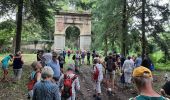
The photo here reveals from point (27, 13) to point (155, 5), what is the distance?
390 inches

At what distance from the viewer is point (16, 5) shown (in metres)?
24.3

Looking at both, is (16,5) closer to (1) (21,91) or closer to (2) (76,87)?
(1) (21,91)

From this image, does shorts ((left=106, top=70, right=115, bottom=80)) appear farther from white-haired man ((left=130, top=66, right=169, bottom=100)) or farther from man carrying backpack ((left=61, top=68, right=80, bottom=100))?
white-haired man ((left=130, top=66, right=169, bottom=100))

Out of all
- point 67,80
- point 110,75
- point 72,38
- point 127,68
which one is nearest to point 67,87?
point 67,80

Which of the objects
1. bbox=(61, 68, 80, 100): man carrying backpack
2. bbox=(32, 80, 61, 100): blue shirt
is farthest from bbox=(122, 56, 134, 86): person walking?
bbox=(32, 80, 61, 100): blue shirt

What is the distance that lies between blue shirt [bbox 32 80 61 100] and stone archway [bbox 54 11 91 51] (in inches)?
1293

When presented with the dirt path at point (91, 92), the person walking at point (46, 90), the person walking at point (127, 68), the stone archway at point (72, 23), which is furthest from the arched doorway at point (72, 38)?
the person walking at point (46, 90)

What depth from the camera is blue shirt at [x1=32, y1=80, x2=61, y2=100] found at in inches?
256

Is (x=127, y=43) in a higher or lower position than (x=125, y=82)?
higher

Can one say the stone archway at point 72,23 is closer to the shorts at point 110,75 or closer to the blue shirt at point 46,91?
the shorts at point 110,75

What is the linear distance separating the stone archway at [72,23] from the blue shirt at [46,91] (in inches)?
1293

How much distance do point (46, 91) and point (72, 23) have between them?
3335 cm

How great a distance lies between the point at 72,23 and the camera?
39.7 meters

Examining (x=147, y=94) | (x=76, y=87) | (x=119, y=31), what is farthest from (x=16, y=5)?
(x=147, y=94)
